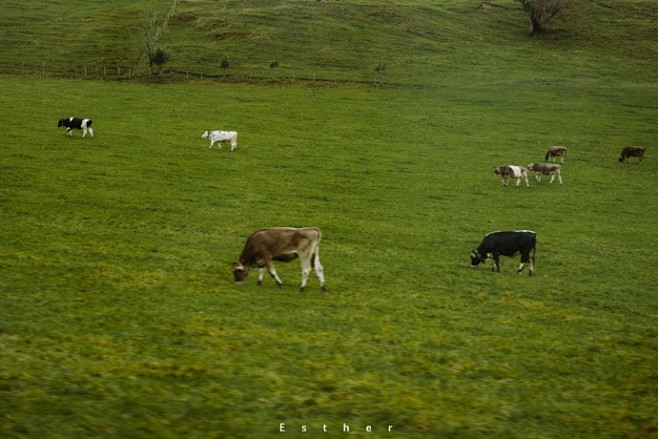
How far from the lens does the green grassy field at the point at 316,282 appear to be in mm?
10898

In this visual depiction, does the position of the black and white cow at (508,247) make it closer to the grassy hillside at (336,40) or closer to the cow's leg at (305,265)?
the cow's leg at (305,265)

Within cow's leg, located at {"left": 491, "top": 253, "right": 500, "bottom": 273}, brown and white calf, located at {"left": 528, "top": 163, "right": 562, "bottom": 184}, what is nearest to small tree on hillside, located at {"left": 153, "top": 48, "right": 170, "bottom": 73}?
brown and white calf, located at {"left": 528, "top": 163, "right": 562, "bottom": 184}

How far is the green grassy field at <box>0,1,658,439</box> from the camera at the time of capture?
429 inches

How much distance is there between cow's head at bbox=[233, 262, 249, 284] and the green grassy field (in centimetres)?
53

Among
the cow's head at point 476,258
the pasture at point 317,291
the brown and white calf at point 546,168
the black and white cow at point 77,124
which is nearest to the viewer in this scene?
the pasture at point 317,291

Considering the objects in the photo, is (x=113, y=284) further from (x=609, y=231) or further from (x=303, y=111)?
(x=303, y=111)

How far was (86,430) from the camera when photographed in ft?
30.1

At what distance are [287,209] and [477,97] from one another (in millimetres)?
51706

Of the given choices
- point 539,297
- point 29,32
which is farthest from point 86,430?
point 29,32

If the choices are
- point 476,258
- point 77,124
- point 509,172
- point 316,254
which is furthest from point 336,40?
point 316,254

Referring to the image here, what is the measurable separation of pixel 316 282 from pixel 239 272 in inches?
112

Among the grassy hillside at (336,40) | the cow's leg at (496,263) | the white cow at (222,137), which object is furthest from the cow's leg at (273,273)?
the grassy hillside at (336,40)

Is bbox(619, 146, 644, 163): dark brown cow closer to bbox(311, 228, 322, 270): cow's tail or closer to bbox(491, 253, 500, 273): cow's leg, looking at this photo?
bbox(491, 253, 500, 273): cow's leg

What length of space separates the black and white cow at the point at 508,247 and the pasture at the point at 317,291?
1.86 feet
